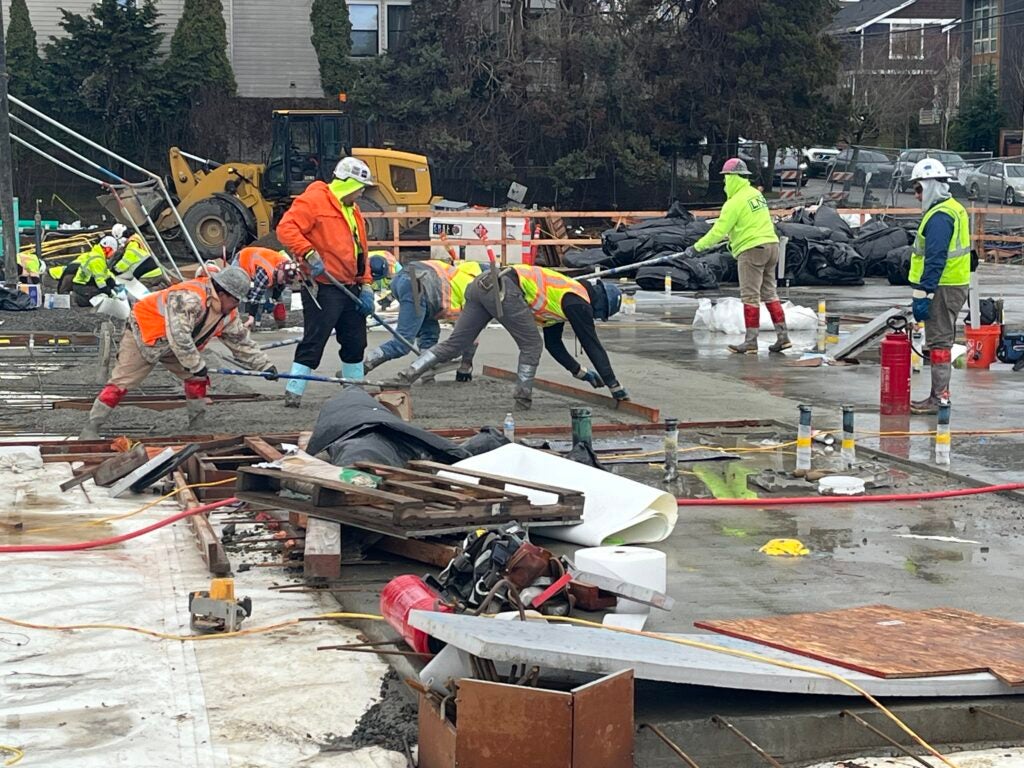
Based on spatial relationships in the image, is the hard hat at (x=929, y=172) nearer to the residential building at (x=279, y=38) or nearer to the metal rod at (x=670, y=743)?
the metal rod at (x=670, y=743)

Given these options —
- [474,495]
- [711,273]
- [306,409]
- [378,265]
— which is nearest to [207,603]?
[474,495]

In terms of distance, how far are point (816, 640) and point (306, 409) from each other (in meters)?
6.51

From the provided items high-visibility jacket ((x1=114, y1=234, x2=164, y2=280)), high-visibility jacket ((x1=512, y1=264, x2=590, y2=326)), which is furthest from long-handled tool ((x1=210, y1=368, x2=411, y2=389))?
high-visibility jacket ((x1=114, y1=234, x2=164, y2=280))

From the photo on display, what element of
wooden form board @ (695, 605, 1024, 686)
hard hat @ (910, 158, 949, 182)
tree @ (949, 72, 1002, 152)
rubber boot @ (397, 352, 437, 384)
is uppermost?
tree @ (949, 72, 1002, 152)

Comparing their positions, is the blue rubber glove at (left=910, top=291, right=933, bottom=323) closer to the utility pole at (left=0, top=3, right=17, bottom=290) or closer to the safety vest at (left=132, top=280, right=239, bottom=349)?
the safety vest at (left=132, top=280, right=239, bottom=349)

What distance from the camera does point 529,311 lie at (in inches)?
442

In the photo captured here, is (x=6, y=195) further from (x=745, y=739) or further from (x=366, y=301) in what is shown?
(x=745, y=739)

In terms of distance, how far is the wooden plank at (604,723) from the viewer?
172 inches

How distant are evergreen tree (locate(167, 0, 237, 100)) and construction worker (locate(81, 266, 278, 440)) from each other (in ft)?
101

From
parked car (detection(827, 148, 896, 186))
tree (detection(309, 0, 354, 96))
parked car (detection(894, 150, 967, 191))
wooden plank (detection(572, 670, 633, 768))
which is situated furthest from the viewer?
tree (detection(309, 0, 354, 96))

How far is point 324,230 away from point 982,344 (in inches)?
264

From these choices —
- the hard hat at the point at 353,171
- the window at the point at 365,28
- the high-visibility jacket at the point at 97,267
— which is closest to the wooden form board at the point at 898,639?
the hard hat at the point at 353,171

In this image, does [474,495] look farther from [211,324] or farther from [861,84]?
[861,84]

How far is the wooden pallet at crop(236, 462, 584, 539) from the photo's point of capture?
6664 millimetres
